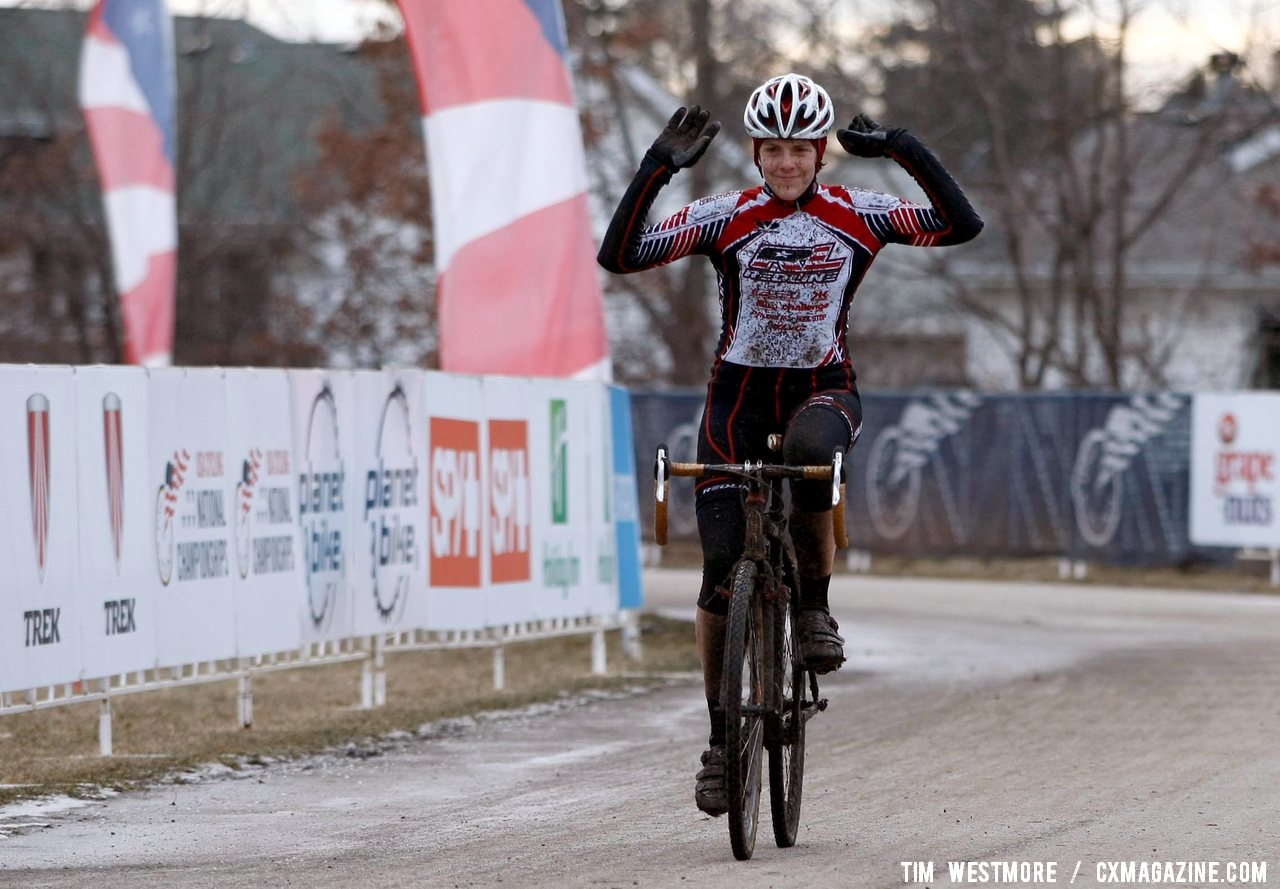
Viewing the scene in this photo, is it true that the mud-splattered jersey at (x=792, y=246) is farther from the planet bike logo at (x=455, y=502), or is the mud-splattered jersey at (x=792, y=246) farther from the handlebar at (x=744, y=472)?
the planet bike logo at (x=455, y=502)

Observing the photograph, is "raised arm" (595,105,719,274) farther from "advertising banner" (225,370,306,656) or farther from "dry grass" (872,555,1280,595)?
"dry grass" (872,555,1280,595)

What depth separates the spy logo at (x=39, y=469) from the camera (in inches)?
372

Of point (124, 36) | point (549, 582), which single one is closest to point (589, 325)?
point (549, 582)

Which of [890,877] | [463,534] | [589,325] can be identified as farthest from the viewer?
[589,325]

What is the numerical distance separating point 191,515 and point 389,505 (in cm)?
180

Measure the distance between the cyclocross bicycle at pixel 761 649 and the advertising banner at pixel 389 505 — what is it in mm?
5130

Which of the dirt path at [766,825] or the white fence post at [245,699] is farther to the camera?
the white fence post at [245,699]

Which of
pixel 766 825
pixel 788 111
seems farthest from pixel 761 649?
pixel 788 111

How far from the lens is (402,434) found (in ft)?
40.6

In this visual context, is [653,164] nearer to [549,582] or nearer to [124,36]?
[549,582]

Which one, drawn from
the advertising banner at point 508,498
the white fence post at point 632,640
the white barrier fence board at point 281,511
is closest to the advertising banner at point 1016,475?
the white fence post at point 632,640

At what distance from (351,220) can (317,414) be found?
29.4 m

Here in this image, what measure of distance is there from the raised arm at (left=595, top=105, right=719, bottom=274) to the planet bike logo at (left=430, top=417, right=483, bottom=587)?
552 cm

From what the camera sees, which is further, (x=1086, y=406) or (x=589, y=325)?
(x=1086, y=406)
